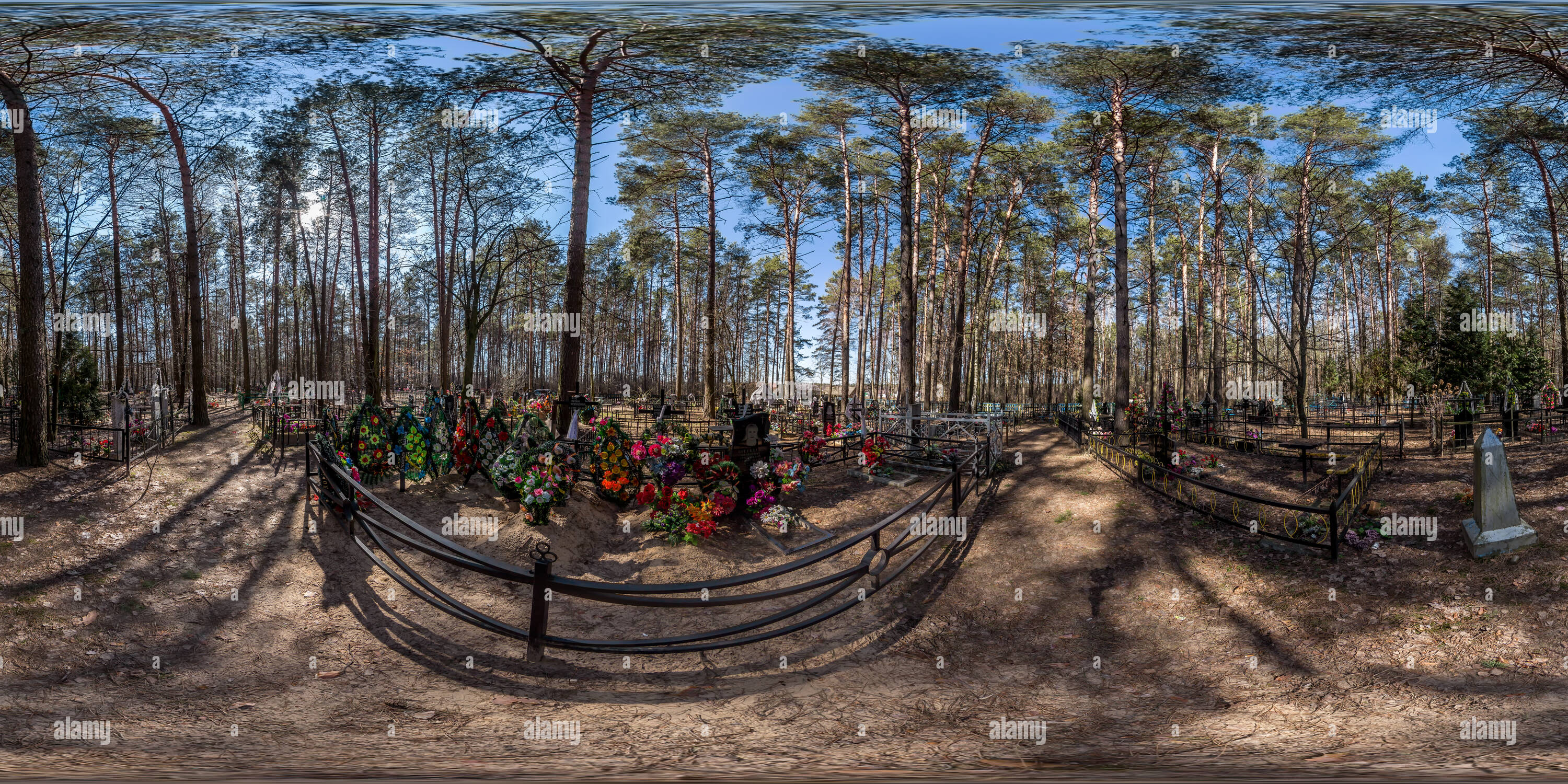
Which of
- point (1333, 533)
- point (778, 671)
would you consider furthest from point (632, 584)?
point (1333, 533)

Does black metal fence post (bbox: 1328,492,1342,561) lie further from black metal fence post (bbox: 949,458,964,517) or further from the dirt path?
black metal fence post (bbox: 949,458,964,517)

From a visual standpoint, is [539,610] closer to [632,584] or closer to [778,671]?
[632,584]

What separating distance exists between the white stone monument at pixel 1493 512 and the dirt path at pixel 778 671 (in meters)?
0.23

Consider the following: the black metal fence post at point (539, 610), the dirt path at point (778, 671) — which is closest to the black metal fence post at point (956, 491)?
the dirt path at point (778, 671)

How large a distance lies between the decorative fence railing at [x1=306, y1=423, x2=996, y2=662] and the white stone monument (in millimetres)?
4427

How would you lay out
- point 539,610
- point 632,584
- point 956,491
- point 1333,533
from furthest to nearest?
point 956,491
point 1333,533
point 632,584
point 539,610

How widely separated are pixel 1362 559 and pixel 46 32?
10930 millimetres

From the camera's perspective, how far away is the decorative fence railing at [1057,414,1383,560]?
5.77 metres

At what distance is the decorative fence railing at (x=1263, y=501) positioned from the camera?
577cm

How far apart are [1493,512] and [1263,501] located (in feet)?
6.44

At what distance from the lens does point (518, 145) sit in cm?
688

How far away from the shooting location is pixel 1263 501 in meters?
5.46

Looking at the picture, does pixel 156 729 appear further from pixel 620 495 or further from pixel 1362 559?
pixel 1362 559

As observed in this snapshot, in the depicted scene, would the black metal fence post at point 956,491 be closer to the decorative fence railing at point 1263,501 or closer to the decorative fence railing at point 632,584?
the decorative fence railing at point 632,584
